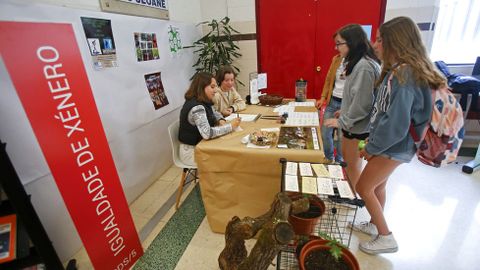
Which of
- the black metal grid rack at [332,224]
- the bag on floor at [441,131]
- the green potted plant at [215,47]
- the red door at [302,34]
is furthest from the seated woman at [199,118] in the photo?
the red door at [302,34]

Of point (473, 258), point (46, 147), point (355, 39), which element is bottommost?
point (473, 258)

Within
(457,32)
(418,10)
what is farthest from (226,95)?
(457,32)

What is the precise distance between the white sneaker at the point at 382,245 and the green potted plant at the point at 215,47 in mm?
2716

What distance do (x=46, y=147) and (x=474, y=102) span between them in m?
4.17

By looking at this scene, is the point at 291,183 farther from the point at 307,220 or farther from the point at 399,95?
the point at 399,95

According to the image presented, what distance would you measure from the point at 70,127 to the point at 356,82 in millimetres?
1716

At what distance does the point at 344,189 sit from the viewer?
1.20 m

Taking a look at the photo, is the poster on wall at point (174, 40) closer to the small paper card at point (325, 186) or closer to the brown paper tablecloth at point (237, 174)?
the brown paper tablecloth at point (237, 174)

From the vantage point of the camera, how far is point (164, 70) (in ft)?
9.06

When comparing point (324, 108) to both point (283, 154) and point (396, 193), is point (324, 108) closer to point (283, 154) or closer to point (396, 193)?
point (396, 193)

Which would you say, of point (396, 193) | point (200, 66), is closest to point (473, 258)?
point (396, 193)

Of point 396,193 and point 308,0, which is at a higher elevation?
point 308,0

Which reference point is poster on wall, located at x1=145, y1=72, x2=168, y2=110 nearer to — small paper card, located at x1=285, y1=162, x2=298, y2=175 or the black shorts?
small paper card, located at x1=285, y1=162, x2=298, y2=175

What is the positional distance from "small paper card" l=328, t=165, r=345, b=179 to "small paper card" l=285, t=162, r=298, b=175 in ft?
0.60
